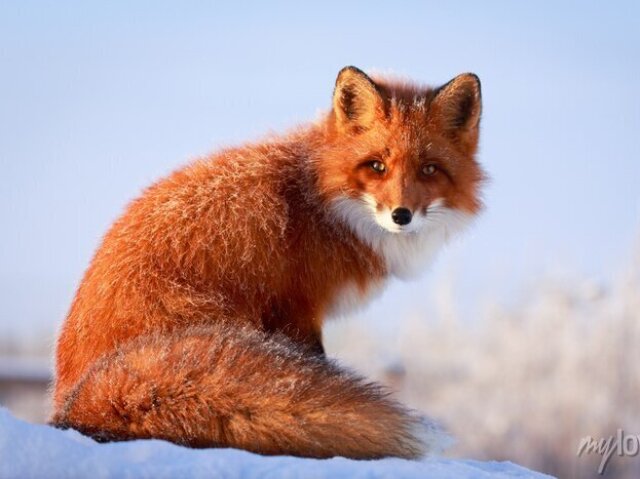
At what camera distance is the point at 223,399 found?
11.1 feet

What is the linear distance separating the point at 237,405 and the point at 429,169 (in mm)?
1963

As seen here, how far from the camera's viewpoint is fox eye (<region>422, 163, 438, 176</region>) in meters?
4.64

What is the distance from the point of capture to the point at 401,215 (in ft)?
14.5

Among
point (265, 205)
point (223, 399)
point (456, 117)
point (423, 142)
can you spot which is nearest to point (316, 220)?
point (265, 205)

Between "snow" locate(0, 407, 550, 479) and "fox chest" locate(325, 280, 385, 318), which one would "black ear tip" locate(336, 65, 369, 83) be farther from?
"snow" locate(0, 407, 550, 479)

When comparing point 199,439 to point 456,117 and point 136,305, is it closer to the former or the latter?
point 136,305

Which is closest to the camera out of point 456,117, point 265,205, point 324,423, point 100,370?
point 324,423

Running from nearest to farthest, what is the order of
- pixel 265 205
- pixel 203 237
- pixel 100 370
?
pixel 100 370, pixel 203 237, pixel 265 205

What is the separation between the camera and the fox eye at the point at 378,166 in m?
4.58

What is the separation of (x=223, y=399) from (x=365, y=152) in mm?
1860

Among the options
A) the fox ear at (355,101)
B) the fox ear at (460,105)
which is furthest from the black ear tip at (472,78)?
the fox ear at (355,101)

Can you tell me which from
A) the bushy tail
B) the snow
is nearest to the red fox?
the bushy tail

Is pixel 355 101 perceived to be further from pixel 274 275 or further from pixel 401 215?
pixel 274 275

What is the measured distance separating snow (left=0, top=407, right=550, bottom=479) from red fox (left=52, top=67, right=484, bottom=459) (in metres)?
0.33
